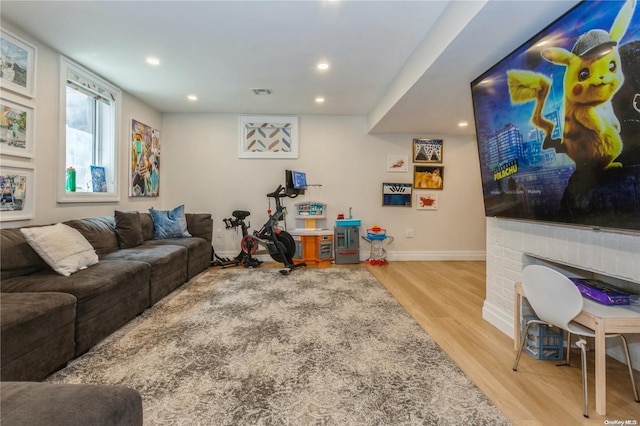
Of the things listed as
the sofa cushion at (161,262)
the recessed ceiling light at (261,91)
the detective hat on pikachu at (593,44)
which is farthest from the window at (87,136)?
the detective hat on pikachu at (593,44)

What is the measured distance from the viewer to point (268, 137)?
5121 millimetres

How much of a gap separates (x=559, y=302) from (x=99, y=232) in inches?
158

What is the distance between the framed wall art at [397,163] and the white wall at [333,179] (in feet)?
0.26

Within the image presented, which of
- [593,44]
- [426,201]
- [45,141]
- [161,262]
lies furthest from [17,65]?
[426,201]

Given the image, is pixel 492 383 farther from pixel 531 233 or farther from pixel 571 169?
pixel 571 169

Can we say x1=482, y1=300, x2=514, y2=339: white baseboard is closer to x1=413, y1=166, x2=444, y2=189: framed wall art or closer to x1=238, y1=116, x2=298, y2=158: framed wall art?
x1=413, y1=166, x2=444, y2=189: framed wall art

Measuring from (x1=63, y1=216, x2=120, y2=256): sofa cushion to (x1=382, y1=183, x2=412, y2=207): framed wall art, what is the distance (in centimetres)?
417

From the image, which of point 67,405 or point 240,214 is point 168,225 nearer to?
point 240,214

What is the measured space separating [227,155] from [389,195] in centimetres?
312

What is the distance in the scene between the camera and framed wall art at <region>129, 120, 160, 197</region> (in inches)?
166

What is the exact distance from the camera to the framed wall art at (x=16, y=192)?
7.97ft

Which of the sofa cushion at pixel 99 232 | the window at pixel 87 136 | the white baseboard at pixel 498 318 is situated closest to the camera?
the white baseboard at pixel 498 318

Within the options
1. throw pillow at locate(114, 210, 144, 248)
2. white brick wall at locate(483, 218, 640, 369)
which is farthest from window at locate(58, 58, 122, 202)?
white brick wall at locate(483, 218, 640, 369)

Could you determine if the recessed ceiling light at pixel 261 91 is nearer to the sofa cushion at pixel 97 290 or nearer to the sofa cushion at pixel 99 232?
the sofa cushion at pixel 99 232
